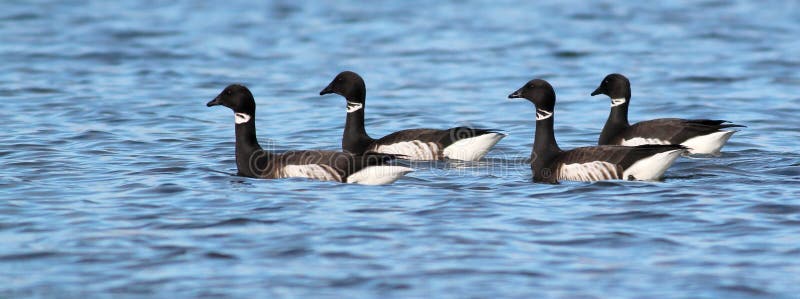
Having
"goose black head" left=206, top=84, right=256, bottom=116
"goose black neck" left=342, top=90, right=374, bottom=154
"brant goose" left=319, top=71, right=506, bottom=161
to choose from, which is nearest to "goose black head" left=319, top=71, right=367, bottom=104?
"goose black neck" left=342, top=90, right=374, bottom=154

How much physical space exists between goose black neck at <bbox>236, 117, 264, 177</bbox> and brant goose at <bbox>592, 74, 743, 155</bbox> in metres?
5.34

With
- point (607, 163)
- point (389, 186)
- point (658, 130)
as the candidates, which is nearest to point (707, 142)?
point (658, 130)

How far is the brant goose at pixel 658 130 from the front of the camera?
1661 centimetres

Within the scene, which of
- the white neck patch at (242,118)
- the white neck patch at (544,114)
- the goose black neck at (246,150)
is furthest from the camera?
the white neck patch at (544,114)

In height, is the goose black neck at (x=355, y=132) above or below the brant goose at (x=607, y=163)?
above

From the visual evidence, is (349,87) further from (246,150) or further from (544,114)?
(544,114)

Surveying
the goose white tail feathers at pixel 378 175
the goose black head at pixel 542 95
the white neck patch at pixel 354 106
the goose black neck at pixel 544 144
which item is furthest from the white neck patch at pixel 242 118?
the goose black neck at pixel 544 144

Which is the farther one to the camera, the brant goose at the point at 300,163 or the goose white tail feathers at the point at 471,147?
the goose white tail feathers at the point at 471,147

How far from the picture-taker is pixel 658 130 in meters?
17.1

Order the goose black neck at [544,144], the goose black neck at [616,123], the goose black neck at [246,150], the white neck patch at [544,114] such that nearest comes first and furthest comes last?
the goose black neck at [246,150] < the goose black neck at [544,144] < the white neck patch at [544,114] < the goose black neck at [616,123]

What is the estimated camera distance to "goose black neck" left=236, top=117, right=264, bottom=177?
49.2ft

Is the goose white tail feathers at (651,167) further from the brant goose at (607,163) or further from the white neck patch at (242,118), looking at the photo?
the white neck patch at (242,118)

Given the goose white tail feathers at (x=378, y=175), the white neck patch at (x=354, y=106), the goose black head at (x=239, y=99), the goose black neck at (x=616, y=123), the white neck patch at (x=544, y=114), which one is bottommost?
the goose white tail feathers at (x=378, y=175)

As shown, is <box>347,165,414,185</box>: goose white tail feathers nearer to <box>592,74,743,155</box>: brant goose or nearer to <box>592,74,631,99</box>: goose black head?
<box>592,74,743,155</box>: brant goose
